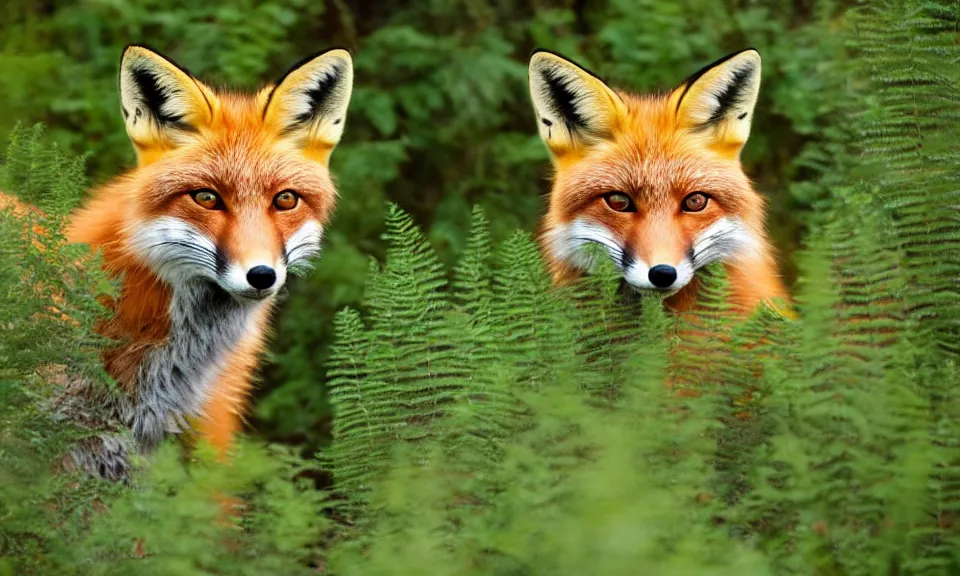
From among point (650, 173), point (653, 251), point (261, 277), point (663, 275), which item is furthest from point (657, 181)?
point (261, 277)

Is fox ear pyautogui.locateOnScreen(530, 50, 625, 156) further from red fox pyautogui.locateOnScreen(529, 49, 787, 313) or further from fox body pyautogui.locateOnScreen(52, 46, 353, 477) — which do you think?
fox body pyautogui.locateOnScreen(52, 46, 353, 477)

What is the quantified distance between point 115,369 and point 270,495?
1.65 m

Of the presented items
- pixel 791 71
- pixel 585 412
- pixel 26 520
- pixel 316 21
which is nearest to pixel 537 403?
pixel 585 412

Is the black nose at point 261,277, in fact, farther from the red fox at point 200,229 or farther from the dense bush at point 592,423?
the dense bush at point 592,423

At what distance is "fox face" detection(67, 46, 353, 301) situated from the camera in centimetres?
457

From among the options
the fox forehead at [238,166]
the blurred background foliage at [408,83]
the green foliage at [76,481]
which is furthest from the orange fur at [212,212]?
the blurred background foliage at [408,83]

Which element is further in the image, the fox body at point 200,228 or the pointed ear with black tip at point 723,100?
the pointed ear with black tip at point 723,100

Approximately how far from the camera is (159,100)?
4758 millimetres

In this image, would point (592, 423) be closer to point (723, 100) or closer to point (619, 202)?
point (619, 202)

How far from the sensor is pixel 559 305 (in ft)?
12.2

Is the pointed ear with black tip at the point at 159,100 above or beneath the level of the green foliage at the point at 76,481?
above

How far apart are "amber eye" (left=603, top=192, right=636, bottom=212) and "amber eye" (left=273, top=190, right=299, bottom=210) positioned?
4.11 feet

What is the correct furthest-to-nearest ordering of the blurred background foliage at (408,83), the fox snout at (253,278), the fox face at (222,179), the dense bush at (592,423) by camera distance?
the blurred background foliage at (408,83) < the fox face at (222,179) < the fox snout at (253,278) < the dense bush at (592,423)

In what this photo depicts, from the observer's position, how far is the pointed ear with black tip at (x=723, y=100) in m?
4.84
